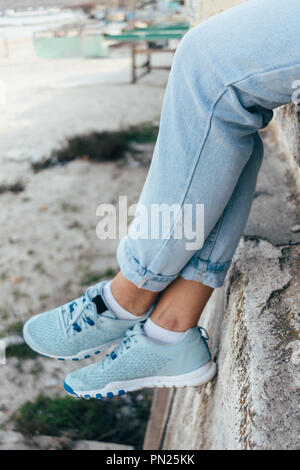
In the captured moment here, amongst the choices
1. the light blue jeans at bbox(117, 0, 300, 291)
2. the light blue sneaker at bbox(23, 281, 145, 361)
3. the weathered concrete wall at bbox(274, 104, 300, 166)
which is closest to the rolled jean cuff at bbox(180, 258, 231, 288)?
the light blue jeans at bbox(117, 0, 300, 291)

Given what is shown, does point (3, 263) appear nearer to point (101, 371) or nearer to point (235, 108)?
point (101, 371)

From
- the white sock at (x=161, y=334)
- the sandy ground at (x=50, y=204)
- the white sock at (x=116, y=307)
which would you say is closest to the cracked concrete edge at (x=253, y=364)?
the white sock at (x=161, y=334)

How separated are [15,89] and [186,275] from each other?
6250 mm

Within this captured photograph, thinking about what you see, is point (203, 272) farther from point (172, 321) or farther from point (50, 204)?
point (50, 204)

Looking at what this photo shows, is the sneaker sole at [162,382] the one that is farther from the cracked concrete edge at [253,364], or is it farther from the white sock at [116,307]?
the white sock at [116,307]

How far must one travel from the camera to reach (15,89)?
20.9ft

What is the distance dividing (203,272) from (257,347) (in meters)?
0.22

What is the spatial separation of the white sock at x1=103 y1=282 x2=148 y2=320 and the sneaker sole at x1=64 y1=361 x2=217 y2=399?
145 mm

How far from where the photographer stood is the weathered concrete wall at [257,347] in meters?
0.63

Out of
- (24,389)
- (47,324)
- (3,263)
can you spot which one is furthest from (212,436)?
(3,263)

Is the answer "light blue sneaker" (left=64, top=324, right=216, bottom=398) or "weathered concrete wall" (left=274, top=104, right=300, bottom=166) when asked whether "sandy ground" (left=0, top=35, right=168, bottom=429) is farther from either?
"weathered concrete wall" (left=274, top=104, right=300, bottom=166)

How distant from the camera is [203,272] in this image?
915 mm

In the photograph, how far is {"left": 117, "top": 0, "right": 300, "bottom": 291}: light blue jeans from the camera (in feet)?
2.29

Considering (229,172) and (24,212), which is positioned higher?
(229,172)
